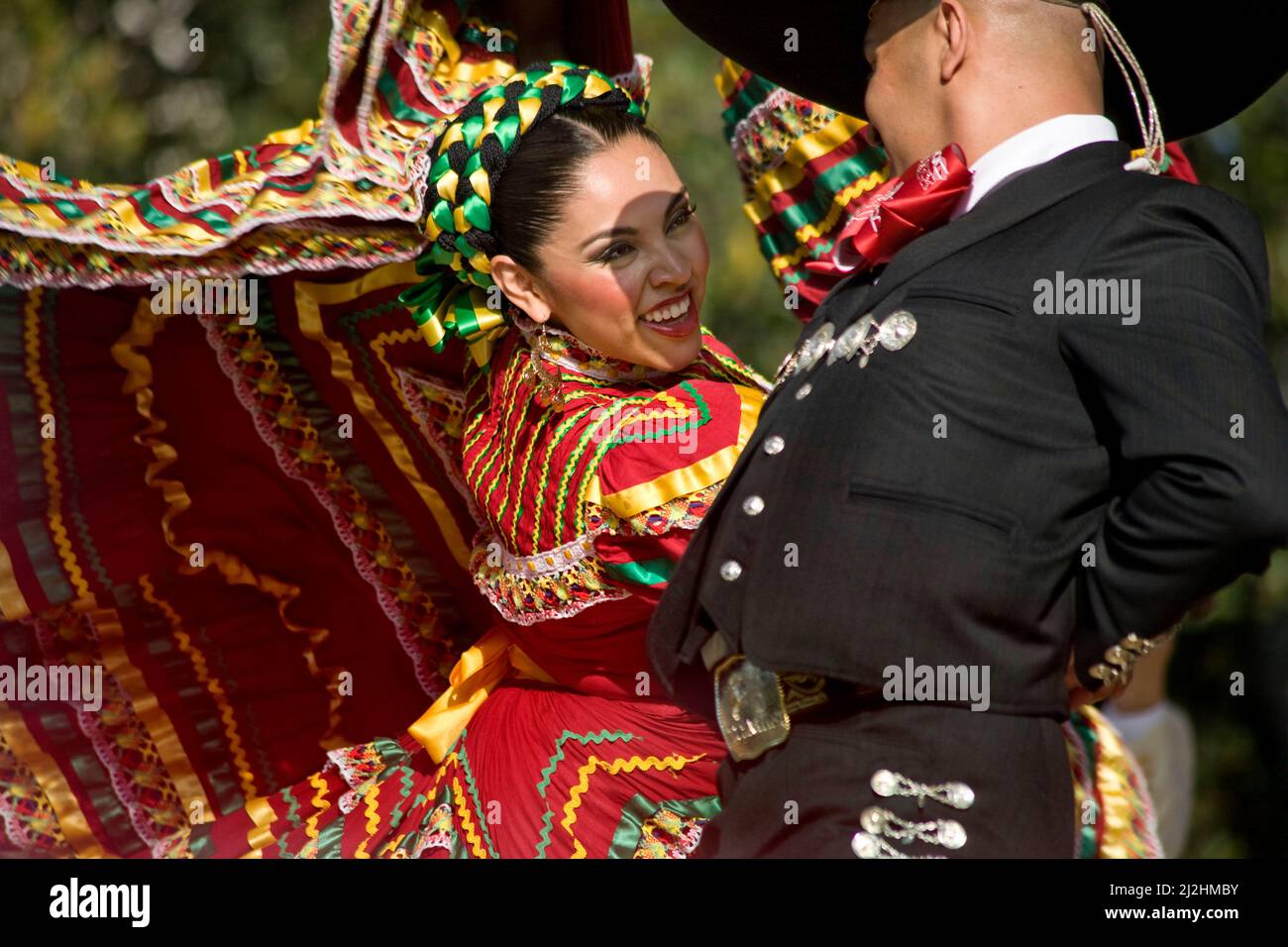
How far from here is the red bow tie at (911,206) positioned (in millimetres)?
2061

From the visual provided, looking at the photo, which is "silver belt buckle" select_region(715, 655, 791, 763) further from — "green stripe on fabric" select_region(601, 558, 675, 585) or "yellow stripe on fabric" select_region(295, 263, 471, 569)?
"yellow stripe on fabric" select_region(295, 263, 471, 569)

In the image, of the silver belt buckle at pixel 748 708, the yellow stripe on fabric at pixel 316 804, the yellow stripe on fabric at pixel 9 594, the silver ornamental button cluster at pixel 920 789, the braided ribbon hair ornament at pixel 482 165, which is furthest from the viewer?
the yellow stripe on fabric at pixel 9 594

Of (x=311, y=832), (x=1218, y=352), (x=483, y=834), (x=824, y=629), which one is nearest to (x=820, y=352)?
(x=824, y=629)

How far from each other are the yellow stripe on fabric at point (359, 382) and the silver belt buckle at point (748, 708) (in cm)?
124

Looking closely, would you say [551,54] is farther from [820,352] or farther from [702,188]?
[702,188]

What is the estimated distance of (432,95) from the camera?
114 inches

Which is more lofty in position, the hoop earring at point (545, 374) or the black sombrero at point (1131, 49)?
the black sombrero at point (1131, 49)

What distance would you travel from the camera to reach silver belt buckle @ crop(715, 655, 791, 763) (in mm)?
2049

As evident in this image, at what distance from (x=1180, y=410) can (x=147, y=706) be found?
7.55ft

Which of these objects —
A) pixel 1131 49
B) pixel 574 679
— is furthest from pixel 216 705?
pixel 1131 49

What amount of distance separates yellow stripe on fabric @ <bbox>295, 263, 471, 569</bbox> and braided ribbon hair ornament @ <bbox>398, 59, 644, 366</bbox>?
172 millimetres

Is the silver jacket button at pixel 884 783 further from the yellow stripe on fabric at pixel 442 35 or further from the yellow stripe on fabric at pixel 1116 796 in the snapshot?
the yellow stripe on fabric at pixel 442 35

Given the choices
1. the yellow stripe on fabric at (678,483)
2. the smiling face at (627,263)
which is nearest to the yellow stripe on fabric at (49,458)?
the smiling face at (627,263)
